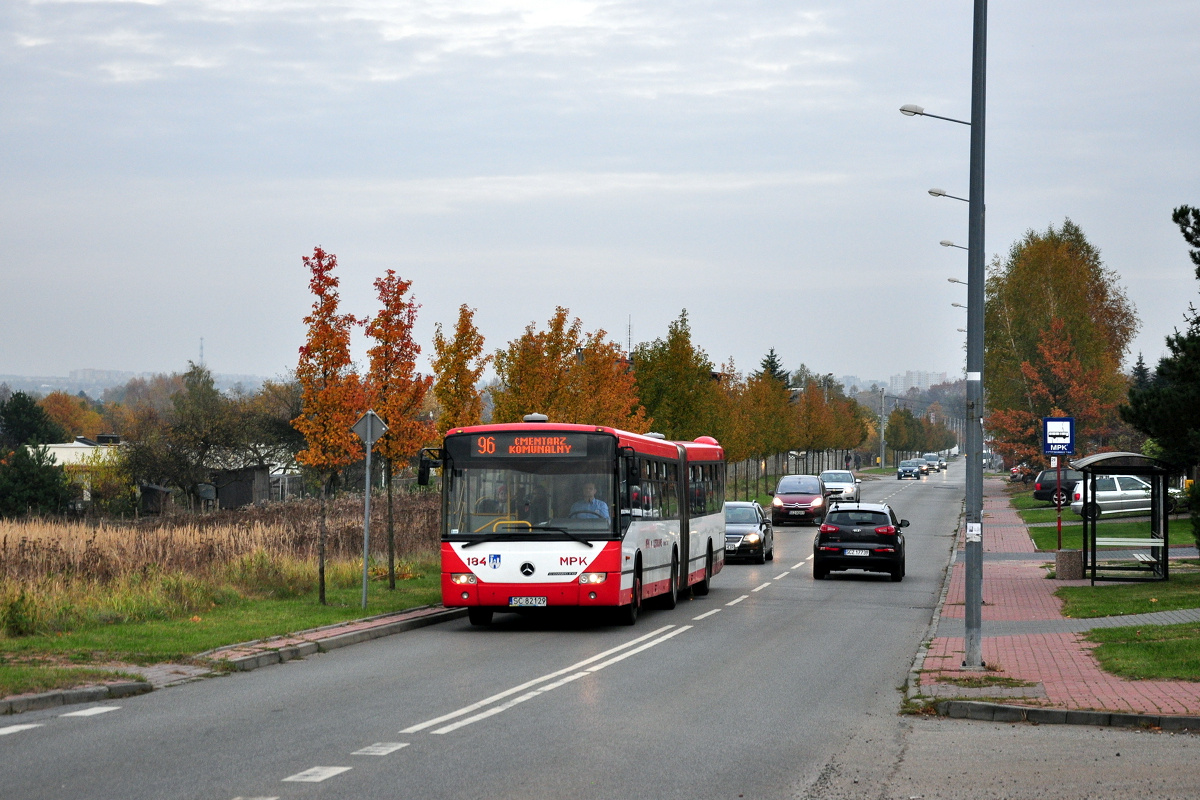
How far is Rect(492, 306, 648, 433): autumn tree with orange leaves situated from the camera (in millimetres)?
37938

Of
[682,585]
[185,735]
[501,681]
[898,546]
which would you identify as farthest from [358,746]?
[898,546]

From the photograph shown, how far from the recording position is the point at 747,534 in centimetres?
3331

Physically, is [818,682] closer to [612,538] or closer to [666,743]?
[666,743]

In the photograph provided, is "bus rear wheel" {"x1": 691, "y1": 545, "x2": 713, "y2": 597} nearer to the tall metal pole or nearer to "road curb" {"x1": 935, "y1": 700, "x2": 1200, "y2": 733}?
the tall metal pole

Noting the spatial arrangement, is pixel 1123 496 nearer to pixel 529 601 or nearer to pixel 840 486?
pixel 840 486

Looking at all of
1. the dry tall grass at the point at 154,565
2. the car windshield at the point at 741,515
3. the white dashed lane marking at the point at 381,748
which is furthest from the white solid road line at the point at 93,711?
the car windshield at the point at 741,515

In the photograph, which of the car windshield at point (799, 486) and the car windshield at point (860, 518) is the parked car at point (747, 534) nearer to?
the car windshield at point (860, 518)

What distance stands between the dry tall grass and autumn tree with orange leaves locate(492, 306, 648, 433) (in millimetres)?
7757

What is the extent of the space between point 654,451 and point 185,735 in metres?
12.2

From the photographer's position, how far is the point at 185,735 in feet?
32.0

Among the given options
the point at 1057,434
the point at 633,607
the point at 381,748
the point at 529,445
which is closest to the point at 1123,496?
the point at 1057,434

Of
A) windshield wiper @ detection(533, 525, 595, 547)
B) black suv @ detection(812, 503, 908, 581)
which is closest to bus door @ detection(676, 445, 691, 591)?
black suv @ detection(812, 503, 908, 581)

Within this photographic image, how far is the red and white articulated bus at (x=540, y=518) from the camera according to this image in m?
17.8

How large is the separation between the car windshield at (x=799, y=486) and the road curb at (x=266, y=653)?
31.8 m
